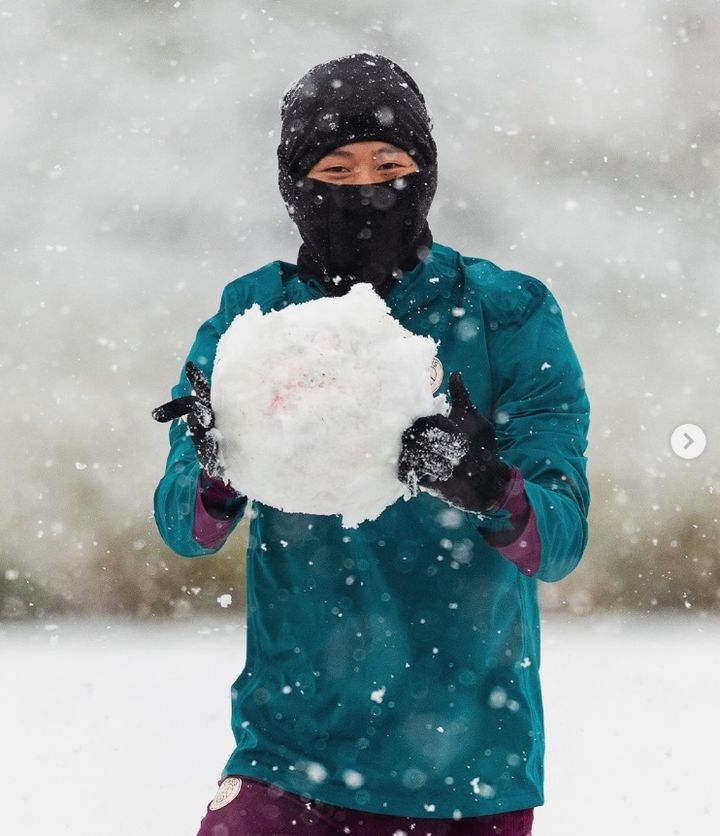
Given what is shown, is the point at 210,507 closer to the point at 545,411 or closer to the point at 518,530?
the point at 518,530

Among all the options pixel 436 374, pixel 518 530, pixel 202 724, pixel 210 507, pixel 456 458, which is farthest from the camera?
pixel 202 724

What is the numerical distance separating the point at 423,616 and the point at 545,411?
484 millimetres

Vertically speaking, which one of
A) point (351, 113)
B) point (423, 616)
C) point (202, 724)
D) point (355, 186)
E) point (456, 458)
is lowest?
point (202, 724)

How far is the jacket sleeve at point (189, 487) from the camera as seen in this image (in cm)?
207

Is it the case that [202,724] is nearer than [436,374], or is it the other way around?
[436,374]

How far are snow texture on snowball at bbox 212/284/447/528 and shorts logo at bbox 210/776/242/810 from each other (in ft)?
2.17

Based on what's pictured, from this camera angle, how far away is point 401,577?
2.16 m

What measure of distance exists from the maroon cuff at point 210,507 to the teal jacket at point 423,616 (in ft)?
0.11

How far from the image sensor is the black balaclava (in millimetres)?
2316

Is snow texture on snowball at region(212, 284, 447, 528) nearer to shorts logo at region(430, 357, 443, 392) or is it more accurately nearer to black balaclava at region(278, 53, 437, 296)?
shorts logo at region(430, 357, 443, 392)

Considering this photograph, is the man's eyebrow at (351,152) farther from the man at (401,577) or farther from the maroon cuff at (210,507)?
the maroon cuff at (210,507)

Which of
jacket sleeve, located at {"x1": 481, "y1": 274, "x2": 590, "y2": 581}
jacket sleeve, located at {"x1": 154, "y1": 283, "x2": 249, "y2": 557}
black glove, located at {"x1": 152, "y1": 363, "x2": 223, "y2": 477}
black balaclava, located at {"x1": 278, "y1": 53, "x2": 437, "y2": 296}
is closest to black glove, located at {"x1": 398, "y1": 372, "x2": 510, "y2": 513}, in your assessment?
jacket sleeve, located at {"x1": 481, "y1": 274, "x2": 590, "y2": 581}

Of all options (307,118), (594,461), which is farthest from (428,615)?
(594,461)

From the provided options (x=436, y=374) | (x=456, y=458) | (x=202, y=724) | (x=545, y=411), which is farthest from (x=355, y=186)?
(x=202, y=724)
